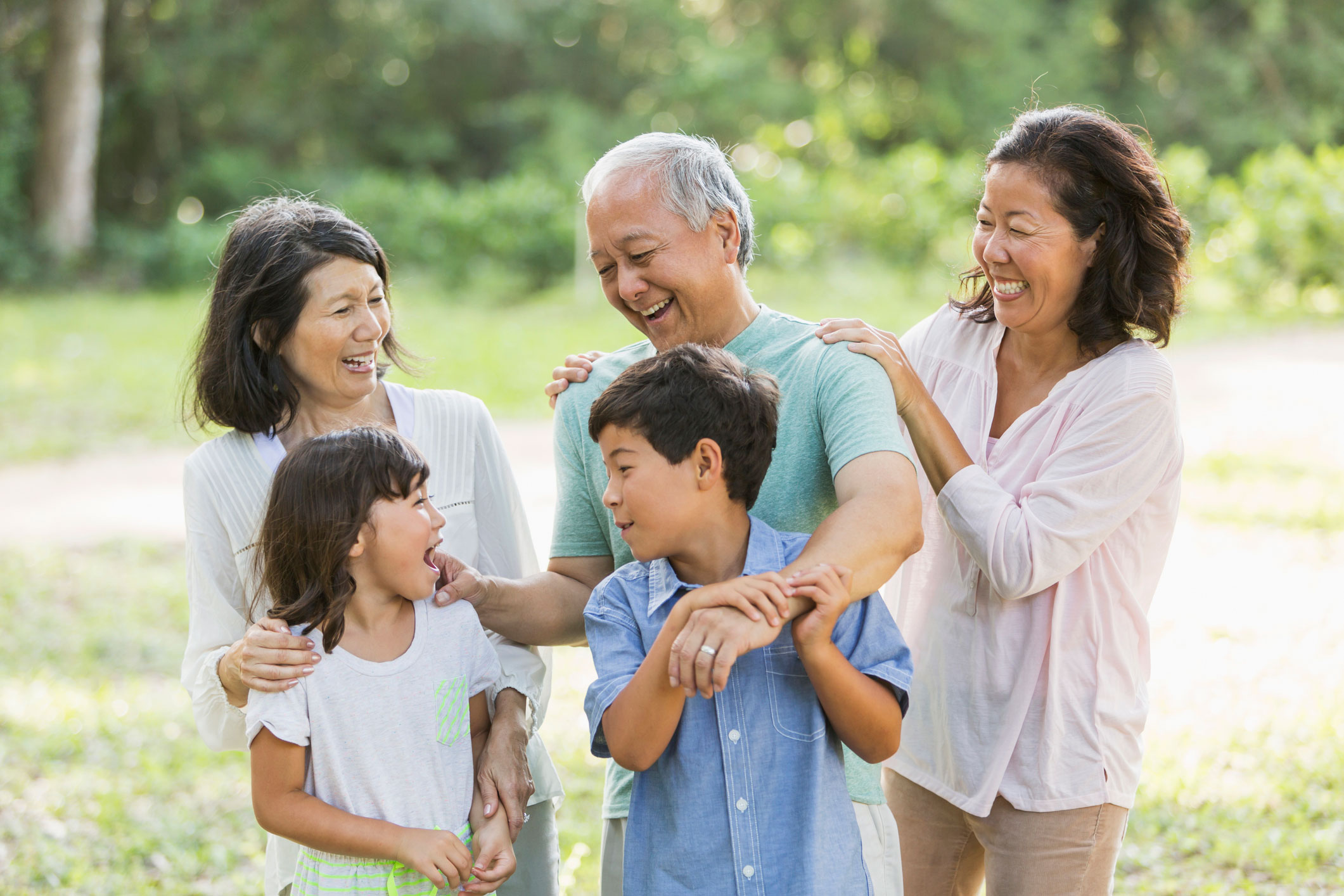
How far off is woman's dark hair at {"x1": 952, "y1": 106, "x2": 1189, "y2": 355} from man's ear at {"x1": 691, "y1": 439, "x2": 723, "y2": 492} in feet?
3.18

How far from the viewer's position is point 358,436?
6.91ft

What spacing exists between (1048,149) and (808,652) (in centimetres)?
123

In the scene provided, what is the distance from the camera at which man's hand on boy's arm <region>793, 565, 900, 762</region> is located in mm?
1802

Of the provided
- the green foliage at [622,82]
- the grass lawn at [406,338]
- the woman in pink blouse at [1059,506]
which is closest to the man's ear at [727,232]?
the woman in pink blouse at [1059,506]

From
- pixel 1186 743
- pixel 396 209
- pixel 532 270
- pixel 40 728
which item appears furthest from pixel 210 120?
pixel 1186 743

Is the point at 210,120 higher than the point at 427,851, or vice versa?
the point at 210,120

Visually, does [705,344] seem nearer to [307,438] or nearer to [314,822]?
[307,438]

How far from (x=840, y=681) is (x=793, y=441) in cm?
54

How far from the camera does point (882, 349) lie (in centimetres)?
229

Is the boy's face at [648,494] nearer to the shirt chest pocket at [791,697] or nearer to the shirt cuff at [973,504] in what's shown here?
the shirt chest pocket at [791,697]

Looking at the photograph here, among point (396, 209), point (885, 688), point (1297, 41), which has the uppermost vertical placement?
point (1297, 41)

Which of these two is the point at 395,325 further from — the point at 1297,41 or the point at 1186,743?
the point at 1297,41

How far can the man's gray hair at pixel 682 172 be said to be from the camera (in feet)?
7.41

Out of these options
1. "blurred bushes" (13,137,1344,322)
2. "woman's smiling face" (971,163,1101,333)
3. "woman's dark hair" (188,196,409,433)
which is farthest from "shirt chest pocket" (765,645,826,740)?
"blurred bushes" (13,137,1344,322)
